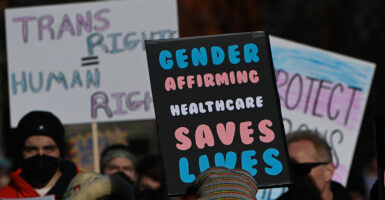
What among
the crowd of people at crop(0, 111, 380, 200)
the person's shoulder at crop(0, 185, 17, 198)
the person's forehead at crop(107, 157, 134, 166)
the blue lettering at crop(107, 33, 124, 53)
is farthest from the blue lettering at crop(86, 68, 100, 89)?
the person's shoulder at crop(0, 185, 17, 198)

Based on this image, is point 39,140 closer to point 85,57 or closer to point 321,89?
point 85,57

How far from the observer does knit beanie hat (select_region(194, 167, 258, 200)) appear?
411cm

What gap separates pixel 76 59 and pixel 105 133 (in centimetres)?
374

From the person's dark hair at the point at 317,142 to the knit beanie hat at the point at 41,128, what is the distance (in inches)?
50.9

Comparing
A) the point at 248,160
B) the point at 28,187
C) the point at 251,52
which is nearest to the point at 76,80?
the point at 28,187

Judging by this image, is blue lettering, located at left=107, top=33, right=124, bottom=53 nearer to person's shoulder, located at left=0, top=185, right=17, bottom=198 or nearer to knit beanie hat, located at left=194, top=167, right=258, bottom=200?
person's shoulder, located at left=0, top=185, right=17, bottom=198

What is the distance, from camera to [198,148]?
194 inches

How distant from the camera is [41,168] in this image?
5727 mm

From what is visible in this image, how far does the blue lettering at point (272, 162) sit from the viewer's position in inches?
194

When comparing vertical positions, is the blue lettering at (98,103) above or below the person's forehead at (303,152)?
above

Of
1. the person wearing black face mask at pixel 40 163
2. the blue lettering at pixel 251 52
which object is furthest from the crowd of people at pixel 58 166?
the blue lettering at pixel 251 52

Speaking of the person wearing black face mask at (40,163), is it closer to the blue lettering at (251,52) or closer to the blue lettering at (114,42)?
the blue lettering at (251,52)

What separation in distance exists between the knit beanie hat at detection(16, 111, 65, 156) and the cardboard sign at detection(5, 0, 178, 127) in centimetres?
113

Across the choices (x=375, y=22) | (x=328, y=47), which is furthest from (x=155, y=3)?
(x=375, y=22)
